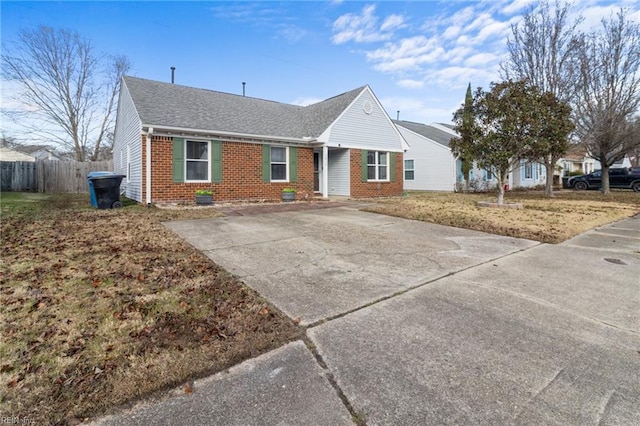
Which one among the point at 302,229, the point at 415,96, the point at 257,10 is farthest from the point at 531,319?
the point at 415,96

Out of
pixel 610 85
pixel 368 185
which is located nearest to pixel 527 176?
pixel 610 85

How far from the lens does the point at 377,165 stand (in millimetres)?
16719

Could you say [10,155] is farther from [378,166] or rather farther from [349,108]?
[378,166]

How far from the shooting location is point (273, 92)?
26250 millimetres

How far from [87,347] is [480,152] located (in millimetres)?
12928

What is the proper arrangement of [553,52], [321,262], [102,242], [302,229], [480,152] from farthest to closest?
1. [553,52]
2. [480,152]
3. [302,229]
4. [102,242]
5. [321,262]

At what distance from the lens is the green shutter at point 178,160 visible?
36.9 feet

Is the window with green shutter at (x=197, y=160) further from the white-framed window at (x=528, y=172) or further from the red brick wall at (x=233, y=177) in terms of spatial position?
the white-framed window at (x=528, y=172)

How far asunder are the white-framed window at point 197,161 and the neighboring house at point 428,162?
44.1ft

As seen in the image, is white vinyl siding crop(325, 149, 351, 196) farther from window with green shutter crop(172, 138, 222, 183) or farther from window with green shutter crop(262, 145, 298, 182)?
window with green shutter crop(172, 138, 222, 183)

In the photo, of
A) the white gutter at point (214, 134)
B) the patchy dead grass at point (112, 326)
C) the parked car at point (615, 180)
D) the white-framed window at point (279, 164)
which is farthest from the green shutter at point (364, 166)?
the parked car at point (615, 180)

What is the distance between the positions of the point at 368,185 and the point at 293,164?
14.0ft

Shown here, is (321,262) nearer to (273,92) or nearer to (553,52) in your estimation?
(553,52)

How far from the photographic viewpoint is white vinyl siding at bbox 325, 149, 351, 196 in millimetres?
15758
